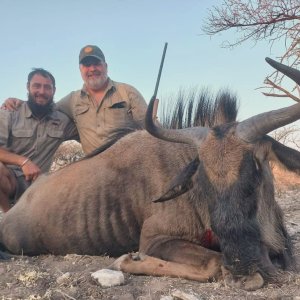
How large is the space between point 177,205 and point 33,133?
304cm

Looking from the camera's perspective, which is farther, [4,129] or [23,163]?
[4,129]

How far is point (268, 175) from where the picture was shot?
3643mm

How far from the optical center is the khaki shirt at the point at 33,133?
6.33m

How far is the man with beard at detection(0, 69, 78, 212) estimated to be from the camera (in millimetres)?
6281

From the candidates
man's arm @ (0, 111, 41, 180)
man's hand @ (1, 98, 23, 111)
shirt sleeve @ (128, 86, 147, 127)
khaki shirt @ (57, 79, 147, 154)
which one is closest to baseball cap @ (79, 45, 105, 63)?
khaki shirt @ (57, 79, 147, 154)

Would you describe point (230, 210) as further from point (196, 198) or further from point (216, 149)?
point (196, 198)

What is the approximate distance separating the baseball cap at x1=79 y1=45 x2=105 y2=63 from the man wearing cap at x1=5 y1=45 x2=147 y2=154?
5 cm

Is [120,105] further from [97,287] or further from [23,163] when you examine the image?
[97,287]

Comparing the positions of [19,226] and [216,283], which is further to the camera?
[19,226]

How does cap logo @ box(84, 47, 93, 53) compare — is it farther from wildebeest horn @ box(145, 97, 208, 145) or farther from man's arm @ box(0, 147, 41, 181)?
wildebeest horn @ box(145, 97, 208, 145)


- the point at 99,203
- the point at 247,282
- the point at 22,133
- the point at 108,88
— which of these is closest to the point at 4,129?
the point at 22,133

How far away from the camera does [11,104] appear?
21.4 feet

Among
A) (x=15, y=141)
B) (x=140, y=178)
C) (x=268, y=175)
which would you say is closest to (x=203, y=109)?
(x=140, y=178)

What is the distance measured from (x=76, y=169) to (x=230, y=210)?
215 centimetres
